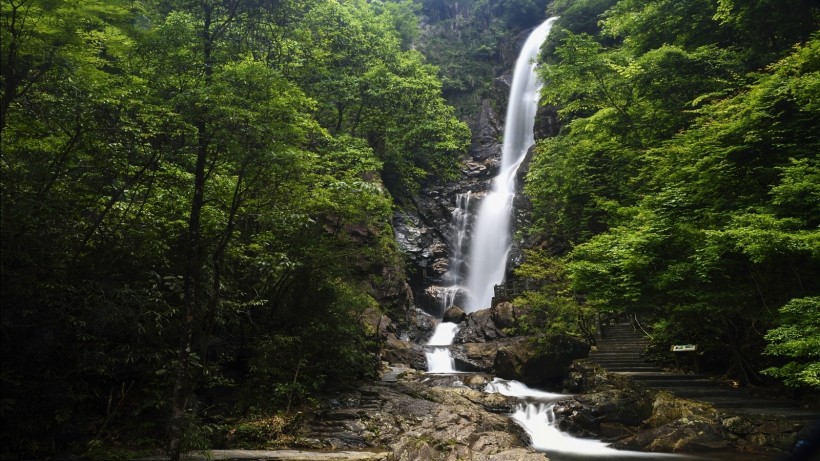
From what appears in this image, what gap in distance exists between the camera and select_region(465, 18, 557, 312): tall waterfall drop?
28.2 meters

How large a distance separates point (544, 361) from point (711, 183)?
27.3 feet

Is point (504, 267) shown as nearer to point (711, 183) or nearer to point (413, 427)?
point (711, 183)

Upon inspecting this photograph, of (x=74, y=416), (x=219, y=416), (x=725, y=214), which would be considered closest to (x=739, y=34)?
(x=725, y=214)

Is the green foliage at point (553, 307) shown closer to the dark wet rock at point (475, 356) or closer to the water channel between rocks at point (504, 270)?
the dark wet rock at point (475, 356)

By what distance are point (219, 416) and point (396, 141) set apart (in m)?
→ 18.4

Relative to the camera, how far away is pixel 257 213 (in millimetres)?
9180

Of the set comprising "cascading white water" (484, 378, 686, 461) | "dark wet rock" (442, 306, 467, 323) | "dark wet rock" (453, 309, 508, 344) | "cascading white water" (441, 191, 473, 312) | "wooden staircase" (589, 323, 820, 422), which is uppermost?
"cascading white water" (441, 191, 473, 312)

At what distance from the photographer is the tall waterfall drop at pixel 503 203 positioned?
2819 cm

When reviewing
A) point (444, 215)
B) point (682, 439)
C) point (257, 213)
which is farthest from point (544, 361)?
point (444, 215)

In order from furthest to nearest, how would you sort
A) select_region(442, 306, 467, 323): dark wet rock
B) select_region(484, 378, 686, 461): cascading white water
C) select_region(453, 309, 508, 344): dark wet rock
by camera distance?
1. select_region(442, 306, 467, 323): dark wet rock
2. select_region(453, 309, 508, 344): dark wet rock
3. select_region(484, 378, 686, 461): cascading white water

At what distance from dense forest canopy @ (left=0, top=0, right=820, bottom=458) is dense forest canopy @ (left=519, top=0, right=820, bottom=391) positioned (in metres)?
0.08

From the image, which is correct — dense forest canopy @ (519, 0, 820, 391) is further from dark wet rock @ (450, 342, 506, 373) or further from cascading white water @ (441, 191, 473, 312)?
cascading white water @ (441, 191, 473, 312)

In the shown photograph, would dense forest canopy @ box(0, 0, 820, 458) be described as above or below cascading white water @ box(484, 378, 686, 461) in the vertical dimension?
above

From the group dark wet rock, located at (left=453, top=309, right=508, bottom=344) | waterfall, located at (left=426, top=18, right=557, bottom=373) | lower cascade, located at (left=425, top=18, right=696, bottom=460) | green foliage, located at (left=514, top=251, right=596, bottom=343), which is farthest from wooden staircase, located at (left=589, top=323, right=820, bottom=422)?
waterfall, located at (left=426, top=18, right=557, bottom=373)
